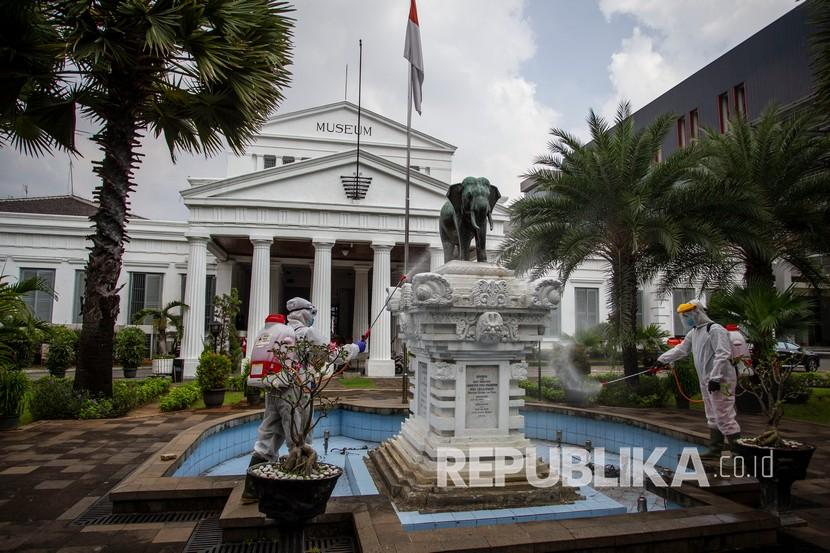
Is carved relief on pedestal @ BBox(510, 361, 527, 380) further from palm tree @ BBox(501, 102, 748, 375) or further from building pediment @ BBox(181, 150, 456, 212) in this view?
building pediment @ BBox(181, 150, 456, 212)

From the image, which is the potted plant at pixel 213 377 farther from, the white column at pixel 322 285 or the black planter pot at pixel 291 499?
the black planter pot at pixel 291 499

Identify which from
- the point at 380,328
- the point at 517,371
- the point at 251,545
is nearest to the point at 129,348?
the point at 380,328

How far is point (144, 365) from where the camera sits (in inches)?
1094

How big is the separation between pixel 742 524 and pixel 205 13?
10926 millimetres

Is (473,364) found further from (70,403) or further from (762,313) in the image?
(70,403)

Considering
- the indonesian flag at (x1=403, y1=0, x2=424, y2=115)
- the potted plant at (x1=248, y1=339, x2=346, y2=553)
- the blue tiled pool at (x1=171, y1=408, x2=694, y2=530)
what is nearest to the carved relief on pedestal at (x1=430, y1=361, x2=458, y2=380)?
the blue tiled pool at (x1=171, y1=408, x2=694, y2=530)

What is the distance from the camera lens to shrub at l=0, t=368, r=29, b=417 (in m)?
10.2

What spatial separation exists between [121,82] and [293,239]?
13.2 meters

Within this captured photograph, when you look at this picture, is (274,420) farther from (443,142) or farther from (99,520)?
(443,142)

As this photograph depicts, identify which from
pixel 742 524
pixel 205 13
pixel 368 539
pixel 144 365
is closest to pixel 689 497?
pixel 742 524

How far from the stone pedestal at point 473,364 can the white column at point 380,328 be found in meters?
15.9

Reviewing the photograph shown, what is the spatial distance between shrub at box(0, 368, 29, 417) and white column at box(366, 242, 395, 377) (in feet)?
42.8

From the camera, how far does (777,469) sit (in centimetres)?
510

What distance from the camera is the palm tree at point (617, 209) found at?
13.3m
